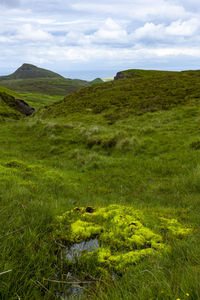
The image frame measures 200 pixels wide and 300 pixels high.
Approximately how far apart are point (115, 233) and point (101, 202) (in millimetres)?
2573

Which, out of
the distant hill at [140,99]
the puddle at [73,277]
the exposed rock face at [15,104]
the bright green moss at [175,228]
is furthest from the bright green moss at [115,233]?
the exposed rock face at [15,104]

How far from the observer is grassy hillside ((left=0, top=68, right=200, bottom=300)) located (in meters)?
2.25

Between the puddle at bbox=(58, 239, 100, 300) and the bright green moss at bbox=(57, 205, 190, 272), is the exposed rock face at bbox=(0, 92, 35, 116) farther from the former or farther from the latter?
the puddle at bbox=(58, 239, 100, 300)

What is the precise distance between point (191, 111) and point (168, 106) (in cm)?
489

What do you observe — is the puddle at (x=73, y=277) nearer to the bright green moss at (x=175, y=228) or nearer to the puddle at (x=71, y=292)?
the puddle at (x=71, y=292)

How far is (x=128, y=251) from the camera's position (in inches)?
133

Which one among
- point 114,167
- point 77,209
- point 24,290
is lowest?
point 114,167

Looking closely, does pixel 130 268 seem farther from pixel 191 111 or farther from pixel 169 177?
pixel 191 111

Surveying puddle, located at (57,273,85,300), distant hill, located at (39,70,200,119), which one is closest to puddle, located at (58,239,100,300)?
puddle, located at (57,273,85,300)

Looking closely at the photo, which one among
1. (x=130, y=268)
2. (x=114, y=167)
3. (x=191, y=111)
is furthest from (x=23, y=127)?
(x=130, y=268)

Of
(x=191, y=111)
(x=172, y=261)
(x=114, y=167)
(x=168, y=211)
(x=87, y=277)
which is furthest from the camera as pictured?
(x=191, y=111)

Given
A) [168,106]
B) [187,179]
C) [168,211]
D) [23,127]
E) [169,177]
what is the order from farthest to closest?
[168,106] < [23,127] < [169,177] < [187,179] < [168,211]

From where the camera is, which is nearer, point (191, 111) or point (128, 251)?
point (128, 251)

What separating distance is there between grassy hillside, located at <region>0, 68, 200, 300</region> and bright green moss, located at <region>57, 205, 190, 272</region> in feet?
0.11
